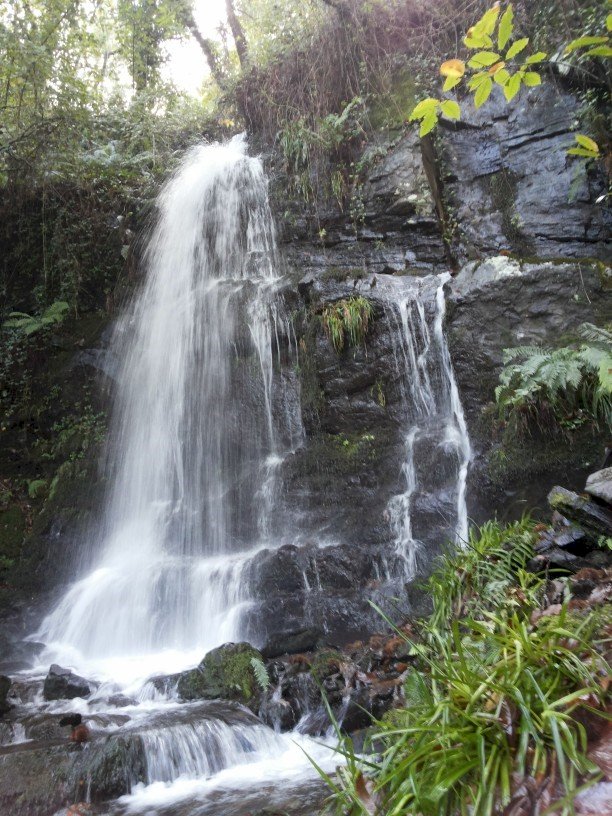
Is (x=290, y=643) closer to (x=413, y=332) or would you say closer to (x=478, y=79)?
(x=413, y=332)

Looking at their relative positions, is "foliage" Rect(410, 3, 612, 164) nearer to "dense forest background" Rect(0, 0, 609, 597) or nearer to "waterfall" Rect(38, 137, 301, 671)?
"waterfall" Rect(38, 137, 301, 671)

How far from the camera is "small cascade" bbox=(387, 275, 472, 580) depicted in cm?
672

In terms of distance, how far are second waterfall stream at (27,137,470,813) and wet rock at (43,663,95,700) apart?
182 millimetres

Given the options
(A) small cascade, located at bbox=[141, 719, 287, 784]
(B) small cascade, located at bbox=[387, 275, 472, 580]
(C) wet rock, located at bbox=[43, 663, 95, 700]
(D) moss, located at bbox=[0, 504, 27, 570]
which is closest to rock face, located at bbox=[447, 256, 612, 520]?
(B) small cascade, located at bbox=[387, 275, 472, 580]

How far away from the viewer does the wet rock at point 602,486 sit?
13.0 feet

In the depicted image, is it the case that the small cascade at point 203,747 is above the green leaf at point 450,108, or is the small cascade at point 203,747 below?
below

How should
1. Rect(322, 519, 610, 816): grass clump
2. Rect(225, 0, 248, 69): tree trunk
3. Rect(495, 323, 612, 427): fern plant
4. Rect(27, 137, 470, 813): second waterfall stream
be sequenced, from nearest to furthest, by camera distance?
1. Rect(322, 519, 610, 816): grass clump
2. Rect(27, 137, 470, 813): second waterfall stream
3. Rect(495, 323, 612, 427): fern plant
4. Rect(225, 0, 248, 69): tree trunk

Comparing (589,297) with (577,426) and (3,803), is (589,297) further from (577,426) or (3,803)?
(3,803)

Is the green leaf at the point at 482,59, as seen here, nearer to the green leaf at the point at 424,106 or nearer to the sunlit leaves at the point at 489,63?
the sunlit leaves at the point at 489,63

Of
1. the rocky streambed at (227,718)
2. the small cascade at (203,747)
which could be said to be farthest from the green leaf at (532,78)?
the small cascade at (203,747)

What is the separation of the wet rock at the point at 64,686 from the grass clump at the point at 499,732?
13.0 ft

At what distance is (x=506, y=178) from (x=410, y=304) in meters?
2.91

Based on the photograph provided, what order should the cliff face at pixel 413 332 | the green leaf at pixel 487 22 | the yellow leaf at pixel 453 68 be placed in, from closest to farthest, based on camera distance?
the green leaf at pixel 487 22 < the yellow leaf at pixel 453 68 < the cliff face at pixel 413 332

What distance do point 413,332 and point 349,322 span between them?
3.06ft
